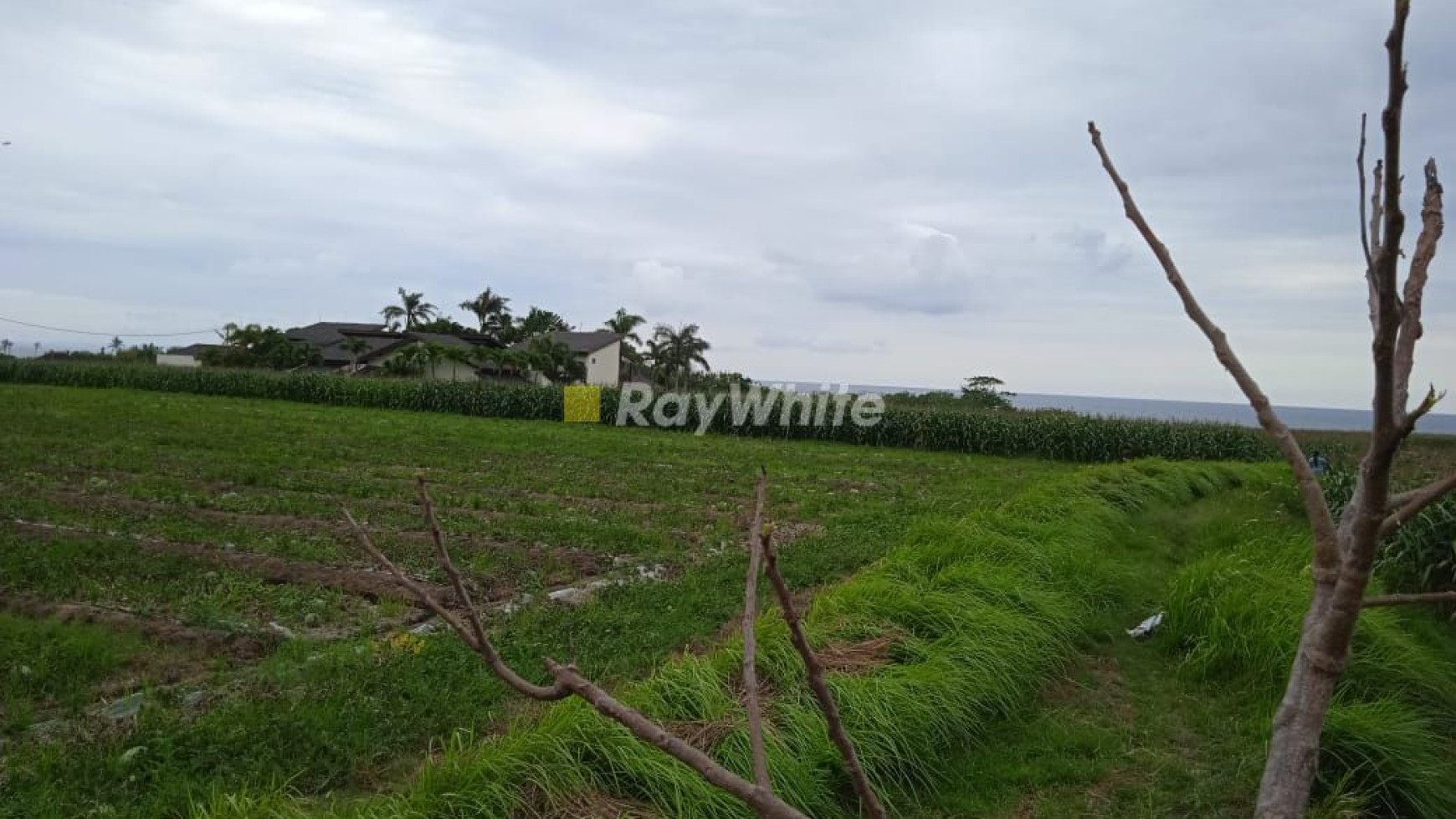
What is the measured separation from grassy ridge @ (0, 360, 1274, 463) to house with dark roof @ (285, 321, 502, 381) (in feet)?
29.7

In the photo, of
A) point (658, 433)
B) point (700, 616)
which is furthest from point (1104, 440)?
point (700, 616)

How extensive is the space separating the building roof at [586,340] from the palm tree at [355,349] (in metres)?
8.11

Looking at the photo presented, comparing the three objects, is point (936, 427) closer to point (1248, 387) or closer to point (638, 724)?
point (1248, 387)

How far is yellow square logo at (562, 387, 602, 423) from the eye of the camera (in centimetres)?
2798

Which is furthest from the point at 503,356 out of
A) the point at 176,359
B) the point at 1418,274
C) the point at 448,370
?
the point at 1418,274

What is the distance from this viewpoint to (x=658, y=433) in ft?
79.4

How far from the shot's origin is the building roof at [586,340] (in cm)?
5250

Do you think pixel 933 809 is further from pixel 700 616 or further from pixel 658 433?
pixel 658 433

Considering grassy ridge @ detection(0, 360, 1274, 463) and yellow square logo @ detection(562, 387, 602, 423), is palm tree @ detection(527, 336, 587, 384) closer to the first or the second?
grassy ridge @ detection(0, 360, 1274, 463)

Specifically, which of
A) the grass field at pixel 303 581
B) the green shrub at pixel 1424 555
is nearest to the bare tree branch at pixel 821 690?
the grass field at pixel 303 581

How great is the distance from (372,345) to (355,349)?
468 cm

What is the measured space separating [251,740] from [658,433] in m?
Answer: 20.2

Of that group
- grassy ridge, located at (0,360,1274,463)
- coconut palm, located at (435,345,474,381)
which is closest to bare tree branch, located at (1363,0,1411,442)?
grassy ridge, located at (0,360,1274,463)

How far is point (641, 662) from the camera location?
536 cm
